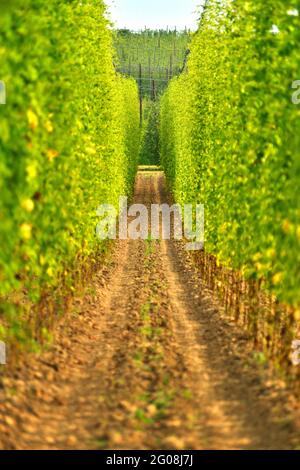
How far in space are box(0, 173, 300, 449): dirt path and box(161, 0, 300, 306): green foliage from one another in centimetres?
118

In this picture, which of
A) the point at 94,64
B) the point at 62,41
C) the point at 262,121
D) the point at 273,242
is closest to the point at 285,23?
the point at 262,121

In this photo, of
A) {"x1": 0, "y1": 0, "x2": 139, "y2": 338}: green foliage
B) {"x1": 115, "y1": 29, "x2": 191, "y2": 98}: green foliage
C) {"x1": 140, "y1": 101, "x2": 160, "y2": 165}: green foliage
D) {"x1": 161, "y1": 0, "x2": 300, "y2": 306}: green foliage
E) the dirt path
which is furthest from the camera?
{"x1": 115, "y1": 29, "x2": 191, "y2": 98}: green foliage

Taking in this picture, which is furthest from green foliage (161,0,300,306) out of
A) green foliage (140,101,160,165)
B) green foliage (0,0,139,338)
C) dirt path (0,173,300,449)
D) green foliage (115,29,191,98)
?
green foliage (115,29,191,98)

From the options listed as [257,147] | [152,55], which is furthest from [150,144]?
[257,147]

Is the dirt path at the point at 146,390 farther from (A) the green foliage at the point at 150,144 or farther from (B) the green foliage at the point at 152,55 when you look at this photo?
(B) the green foliage at the point at 152,55

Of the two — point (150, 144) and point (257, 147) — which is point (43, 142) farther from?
point (150, 144)

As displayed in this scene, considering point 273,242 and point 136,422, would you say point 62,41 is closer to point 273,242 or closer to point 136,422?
point 273,242

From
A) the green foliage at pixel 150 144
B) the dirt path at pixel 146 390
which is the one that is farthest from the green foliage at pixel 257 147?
the green foliage at pixel 150 144

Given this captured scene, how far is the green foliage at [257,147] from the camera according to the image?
28.4 feet

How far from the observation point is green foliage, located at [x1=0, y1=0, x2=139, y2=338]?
7414 millimetres

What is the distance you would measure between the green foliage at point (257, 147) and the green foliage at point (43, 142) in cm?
240

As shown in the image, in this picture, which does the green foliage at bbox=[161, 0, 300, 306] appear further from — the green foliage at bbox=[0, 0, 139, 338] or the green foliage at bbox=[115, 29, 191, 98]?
the green foliage at bbox=[115, 29, 191, 98]

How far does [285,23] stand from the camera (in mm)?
8812

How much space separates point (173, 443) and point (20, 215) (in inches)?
105
